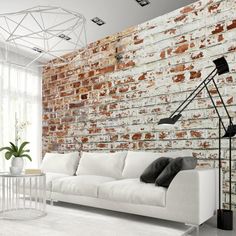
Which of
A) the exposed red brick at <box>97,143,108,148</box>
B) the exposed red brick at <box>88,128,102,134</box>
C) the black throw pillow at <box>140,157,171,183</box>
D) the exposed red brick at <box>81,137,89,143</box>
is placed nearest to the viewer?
the black throw pillow at <box>140,157,171,183</box>

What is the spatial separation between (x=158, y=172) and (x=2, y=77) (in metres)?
3.62

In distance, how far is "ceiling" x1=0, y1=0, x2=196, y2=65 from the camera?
12.1ft

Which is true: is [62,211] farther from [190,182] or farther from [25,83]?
[25,83]

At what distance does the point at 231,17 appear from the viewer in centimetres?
360

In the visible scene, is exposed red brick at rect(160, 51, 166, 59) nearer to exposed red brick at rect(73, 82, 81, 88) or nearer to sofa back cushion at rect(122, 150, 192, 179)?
sofa back cushion at rect(122, 150, 192, 179)

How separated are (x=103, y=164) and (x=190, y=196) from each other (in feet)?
5.51

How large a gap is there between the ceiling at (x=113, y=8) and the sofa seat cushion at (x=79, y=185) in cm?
219

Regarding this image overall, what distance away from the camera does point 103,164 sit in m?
4.19

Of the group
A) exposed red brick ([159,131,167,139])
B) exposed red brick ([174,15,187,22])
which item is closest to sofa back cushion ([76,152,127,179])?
exposed red brick ([159,131,167,139])

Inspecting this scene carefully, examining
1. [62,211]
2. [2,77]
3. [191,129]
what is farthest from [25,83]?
[191,129]

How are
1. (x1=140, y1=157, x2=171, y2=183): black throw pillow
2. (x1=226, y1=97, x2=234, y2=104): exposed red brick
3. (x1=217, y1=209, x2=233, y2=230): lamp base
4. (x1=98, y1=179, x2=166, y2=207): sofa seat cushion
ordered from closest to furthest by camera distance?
(x1=217, y1=209, x2=233, y2=230): lamp base < (x1=98, y1=179, x2=166, y2=207): sofa seat cushion < (x1=140, y1=157, x2=171, y2=183): black throw pillow < (x1=226, y1=97, x2=234, y2=104): exposed red brick

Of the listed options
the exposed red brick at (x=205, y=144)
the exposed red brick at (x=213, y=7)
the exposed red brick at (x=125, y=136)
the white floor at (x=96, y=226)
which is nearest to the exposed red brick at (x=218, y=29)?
the exposed red brick at (x=213, y=7)

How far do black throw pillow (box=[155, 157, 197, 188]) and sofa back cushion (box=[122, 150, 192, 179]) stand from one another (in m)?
0.54

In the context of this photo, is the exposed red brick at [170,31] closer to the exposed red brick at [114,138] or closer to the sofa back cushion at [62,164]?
the exposed red brick at [114,138]
